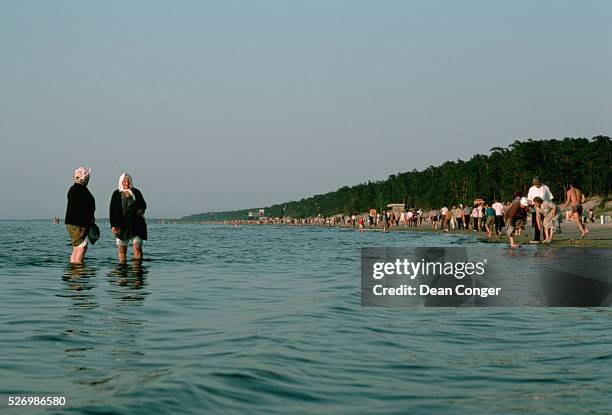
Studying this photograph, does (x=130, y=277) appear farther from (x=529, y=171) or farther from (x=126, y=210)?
(x=529, y=171)

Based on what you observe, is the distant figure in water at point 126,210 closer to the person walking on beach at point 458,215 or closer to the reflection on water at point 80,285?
the reflection on water at point 80,285

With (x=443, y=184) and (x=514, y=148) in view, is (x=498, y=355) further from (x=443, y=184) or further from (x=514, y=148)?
(x=443, y=184)

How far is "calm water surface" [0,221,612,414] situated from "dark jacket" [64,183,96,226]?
11.9 feet

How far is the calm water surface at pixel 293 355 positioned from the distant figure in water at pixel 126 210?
16.1 ft

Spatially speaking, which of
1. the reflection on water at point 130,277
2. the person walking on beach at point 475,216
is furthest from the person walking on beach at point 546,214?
the person walking on beach at point 475,216

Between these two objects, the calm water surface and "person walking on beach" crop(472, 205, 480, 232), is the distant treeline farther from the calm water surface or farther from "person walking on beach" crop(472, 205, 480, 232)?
the calm water surface

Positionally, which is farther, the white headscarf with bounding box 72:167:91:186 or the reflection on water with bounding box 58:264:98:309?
the white headscarf with bounding box 72:167:91:186

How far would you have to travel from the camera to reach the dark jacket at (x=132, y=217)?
16.7 meters

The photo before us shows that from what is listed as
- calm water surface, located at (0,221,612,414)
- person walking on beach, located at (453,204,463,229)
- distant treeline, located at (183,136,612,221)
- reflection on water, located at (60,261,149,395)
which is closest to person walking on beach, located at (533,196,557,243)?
calm water surface, located at (0,221,612,414)

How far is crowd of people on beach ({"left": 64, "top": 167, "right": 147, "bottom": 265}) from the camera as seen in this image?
50.8 ft

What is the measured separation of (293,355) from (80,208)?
33.6 feet

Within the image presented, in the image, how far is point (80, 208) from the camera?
610 inches

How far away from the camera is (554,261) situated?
1777 centimetres

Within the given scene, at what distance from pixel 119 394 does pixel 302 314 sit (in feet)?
15.7
